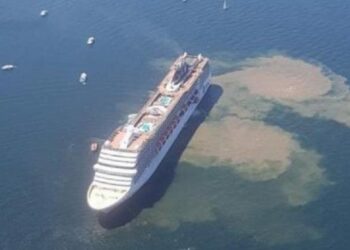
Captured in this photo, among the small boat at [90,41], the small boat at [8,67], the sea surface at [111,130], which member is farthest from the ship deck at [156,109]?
the small boat at [8,67]

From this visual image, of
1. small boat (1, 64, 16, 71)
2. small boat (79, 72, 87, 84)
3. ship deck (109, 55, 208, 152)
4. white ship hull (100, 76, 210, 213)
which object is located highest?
ship deck (109, 55, 208, 152)

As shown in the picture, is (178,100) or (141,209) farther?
(178,100)

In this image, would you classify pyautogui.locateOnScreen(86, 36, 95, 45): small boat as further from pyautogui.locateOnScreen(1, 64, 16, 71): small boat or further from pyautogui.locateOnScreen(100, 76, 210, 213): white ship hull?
pyautogui.locateOnScreen(100, 76, 210, 213): white ship hull

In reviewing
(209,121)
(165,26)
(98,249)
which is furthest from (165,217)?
(165,26)

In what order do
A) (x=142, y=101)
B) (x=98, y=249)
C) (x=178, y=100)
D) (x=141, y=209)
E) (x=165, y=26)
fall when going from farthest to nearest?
1. (x=165, y=26)
2. (x=142, y=101)
3. (x=178, y=100)
4. (x=141, y=209)
5. (x=98, y=249)

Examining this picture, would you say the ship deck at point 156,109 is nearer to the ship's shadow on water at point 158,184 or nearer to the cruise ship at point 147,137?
the cruise ship at point 147,137

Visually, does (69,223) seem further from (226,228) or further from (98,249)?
(226,228)

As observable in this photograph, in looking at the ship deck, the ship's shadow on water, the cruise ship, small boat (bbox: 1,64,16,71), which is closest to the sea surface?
the ship's shadow on water

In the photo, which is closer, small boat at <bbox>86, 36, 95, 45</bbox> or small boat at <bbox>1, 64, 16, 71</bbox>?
small boat at <bbox>1, 64, 16, 71</bbox>
